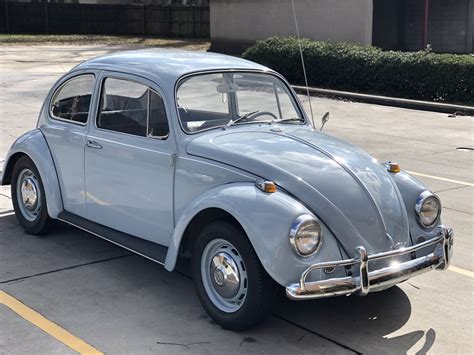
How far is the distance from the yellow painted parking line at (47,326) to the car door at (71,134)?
3.83 feet

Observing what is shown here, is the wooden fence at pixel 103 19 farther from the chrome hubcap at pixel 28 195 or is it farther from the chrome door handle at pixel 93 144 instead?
the chrome door handle at pixel 93 144

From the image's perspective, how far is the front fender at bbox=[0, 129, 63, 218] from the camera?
237 inches

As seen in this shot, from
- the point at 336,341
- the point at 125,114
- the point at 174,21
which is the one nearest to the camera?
the point at 336,341

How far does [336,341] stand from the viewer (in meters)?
4.37

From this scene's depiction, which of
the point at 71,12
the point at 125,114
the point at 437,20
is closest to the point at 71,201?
the point at 125,114

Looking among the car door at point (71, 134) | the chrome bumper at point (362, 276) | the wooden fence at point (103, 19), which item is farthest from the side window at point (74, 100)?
the wooden fence at point (103, 19)

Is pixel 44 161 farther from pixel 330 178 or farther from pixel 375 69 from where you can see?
pixel 375 69

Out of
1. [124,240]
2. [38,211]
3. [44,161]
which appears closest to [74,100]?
[44,161]

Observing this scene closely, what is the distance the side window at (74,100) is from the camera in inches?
236

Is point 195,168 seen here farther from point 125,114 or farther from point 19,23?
point 19,23

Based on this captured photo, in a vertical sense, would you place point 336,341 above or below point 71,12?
below

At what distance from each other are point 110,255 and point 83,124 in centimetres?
118

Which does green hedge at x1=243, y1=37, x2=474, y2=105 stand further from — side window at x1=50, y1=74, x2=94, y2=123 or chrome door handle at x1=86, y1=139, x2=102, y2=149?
chrome door handle at x1=86, y1=139, x2=102, y2=149

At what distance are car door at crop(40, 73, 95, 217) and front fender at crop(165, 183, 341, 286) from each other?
1.70m
